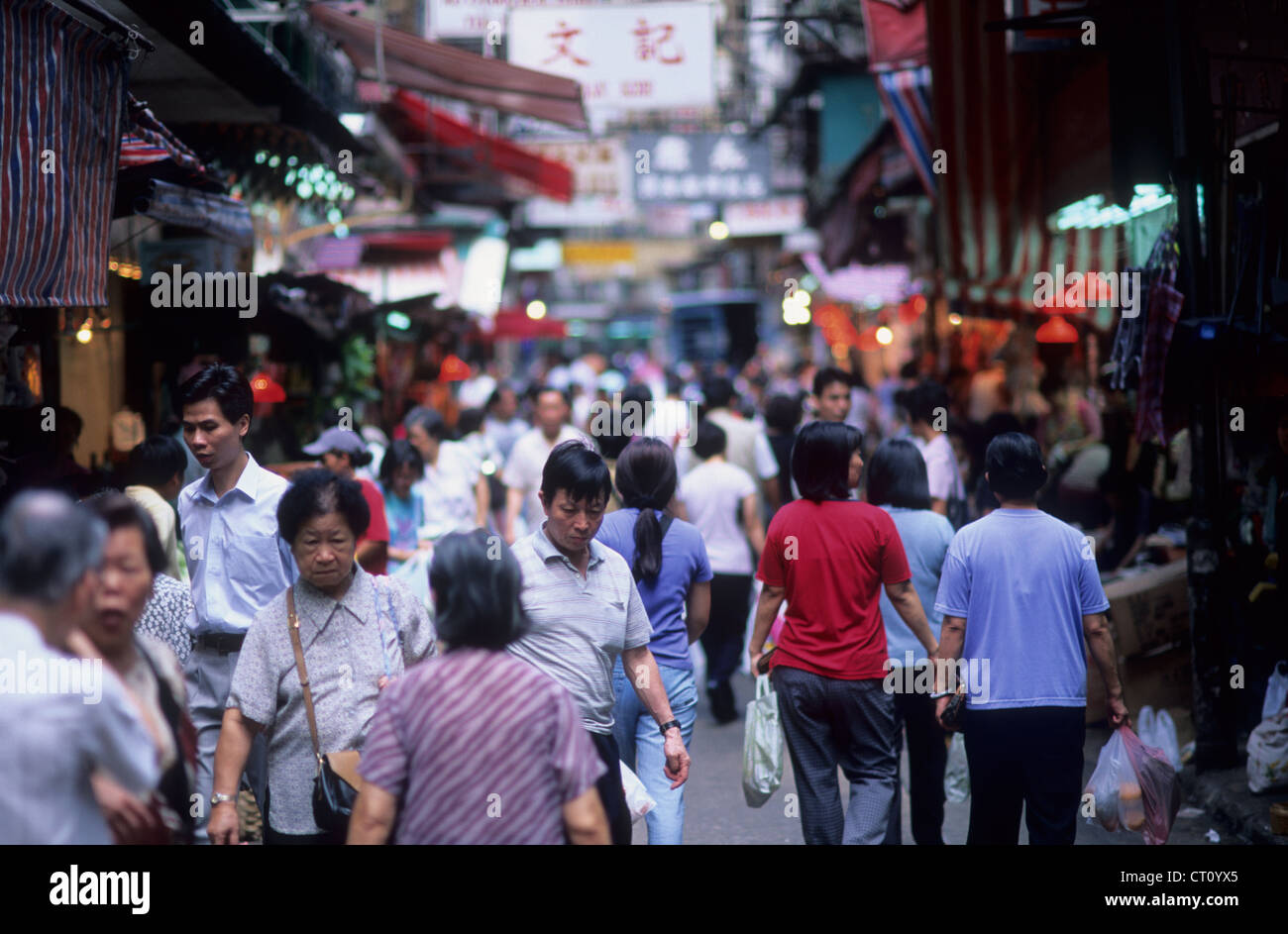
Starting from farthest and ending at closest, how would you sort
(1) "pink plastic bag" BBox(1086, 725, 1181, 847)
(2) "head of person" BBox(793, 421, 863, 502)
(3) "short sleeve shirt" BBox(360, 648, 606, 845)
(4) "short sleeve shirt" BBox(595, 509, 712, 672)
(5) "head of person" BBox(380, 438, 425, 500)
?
(5) "head of person" BBox(380, 438, 425, 500) < (4) "short sleeve shirt" BBox(595, 509, 712, 672) < (2) "head of person" BBox(793, 421, 863, 502) < (1) "pink plastic bag" BBox(1086, 725, 1181, 847) < (3) "short sleeve shirt" BBox(360, 648, 606, 845)

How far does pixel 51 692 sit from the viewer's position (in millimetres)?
2633

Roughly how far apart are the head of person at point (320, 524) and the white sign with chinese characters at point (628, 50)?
10.3 meters

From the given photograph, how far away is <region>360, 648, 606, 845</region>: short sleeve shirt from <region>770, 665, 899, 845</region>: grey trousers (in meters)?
2.17

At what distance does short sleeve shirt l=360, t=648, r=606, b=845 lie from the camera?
3133 millimetres

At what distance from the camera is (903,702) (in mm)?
5730

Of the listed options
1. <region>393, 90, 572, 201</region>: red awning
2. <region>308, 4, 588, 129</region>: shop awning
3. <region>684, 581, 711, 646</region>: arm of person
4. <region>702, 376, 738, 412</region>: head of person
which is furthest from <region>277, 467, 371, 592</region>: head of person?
<region>393, 90, 572, 201</region>: red awning

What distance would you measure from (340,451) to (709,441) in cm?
240

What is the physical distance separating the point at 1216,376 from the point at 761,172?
1208 cm

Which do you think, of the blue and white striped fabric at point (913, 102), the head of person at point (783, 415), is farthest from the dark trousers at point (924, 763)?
the blue and white striped fabric at point (913, 102)

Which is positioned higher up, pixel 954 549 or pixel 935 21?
pixel 935 21

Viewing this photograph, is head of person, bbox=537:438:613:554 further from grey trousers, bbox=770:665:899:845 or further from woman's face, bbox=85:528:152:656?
woman's face, bbox=85:528:152:656
